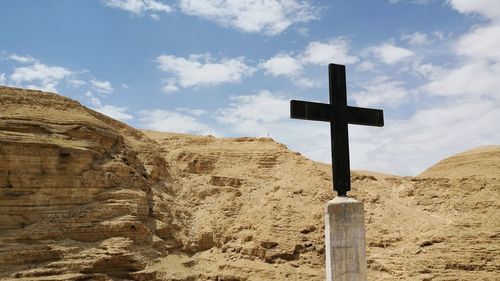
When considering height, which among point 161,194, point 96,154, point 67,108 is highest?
point 67,108

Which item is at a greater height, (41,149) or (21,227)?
(41,149)

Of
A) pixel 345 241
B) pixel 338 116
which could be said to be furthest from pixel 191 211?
pixel 345 241

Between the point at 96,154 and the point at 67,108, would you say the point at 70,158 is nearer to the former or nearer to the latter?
the point at 96,154

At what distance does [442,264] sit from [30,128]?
19.9 meters

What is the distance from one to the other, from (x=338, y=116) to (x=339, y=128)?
0.17 metres

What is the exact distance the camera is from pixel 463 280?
2197 cm

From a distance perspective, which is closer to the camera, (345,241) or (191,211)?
(345,241)

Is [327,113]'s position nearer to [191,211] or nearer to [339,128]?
[339,128]

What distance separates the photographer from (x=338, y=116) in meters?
7.30

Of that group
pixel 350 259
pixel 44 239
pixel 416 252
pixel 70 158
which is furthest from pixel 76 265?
pixel 350 259

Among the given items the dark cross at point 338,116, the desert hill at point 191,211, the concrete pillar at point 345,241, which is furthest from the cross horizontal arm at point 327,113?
the desert hill at point 191,211

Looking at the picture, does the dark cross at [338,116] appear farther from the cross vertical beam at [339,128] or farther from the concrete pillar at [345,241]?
the concrete pillar at [345,241]

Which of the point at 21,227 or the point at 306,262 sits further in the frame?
the point at 306,262

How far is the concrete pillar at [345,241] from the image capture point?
6.66m
